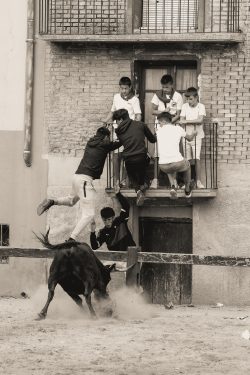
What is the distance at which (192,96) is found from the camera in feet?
88.4

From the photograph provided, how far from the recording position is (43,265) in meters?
28.3

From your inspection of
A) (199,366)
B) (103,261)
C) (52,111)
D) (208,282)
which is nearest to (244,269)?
(208,282)

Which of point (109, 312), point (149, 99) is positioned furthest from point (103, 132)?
point (109, 312)

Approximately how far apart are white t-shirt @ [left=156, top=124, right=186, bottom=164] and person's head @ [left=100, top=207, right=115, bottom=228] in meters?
1.21

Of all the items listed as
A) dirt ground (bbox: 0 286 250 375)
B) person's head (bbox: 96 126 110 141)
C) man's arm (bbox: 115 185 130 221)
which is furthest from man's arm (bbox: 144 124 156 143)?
dirt ground (bbox: 0 286 250 375)

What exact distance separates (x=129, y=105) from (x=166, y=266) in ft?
10.6

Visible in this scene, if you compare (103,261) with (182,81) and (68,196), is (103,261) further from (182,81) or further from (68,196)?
(182,81)

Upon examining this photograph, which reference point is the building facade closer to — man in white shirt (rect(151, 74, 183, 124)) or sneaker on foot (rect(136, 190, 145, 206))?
sneaker on foot (rect(136, 190, 145, 206))

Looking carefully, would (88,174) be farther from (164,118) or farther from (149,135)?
(164,118)

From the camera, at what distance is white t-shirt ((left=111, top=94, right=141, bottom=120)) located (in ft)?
88.9

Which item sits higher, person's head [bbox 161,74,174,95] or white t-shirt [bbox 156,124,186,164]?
person's head [bbox 161,74,174,95]

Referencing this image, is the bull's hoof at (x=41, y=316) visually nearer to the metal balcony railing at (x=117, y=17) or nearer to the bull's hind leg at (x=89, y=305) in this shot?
the bull's hind leg at (x=89, y=305)

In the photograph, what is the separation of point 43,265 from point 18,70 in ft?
12.1

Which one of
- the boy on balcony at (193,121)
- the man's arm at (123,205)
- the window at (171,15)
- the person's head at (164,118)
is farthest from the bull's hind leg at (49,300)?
the window at (171,15)
